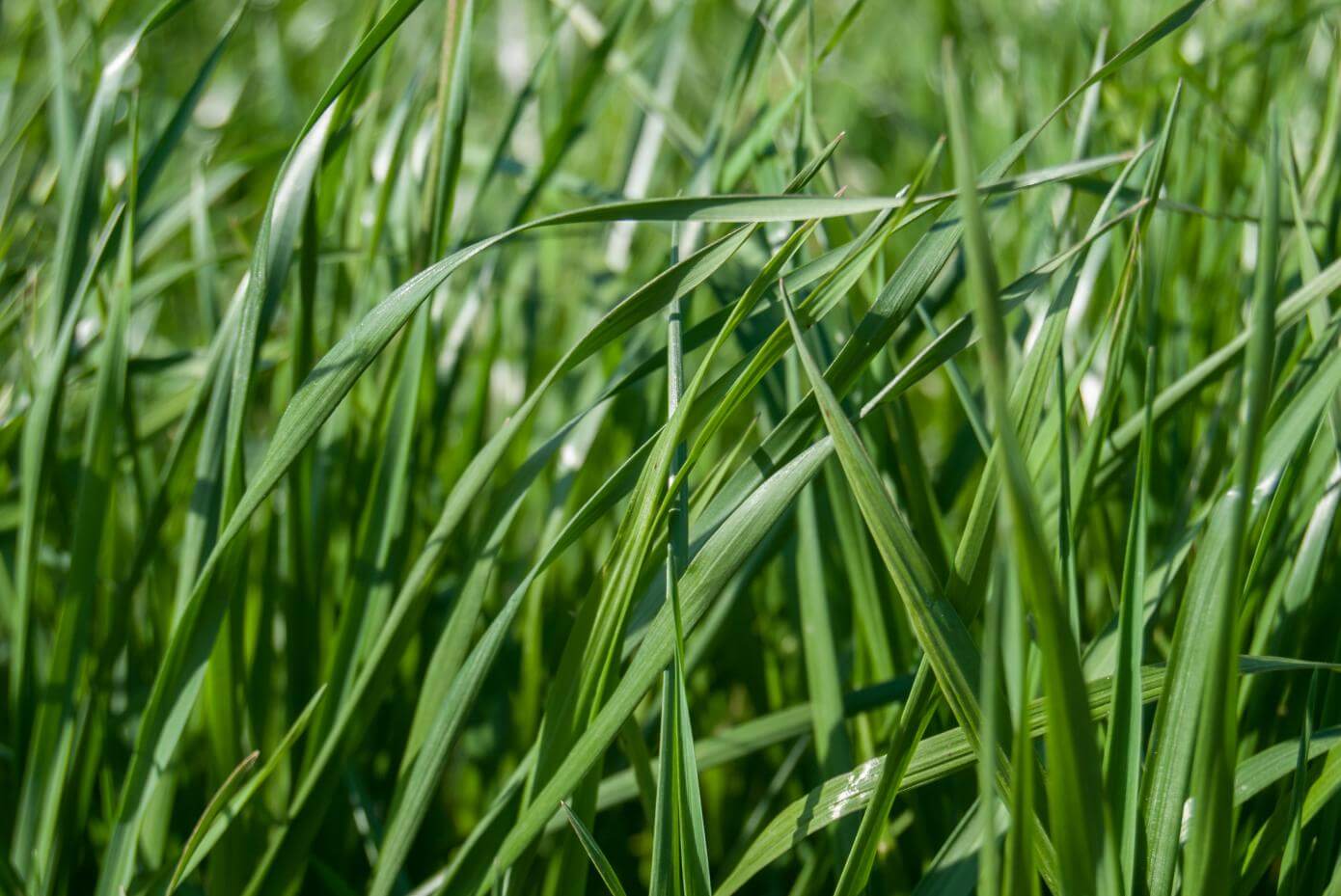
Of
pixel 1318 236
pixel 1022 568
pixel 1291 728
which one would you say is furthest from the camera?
pixel 1318 236

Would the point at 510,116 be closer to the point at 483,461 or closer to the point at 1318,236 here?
the point at 483,461

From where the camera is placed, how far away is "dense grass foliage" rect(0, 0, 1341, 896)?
17.3 inches

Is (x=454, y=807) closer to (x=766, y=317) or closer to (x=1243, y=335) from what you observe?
(x=766, y=317)

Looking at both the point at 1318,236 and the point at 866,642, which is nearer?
the point at 866,642

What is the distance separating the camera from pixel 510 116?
2.70 ft

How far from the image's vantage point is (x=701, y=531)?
0.52 metres

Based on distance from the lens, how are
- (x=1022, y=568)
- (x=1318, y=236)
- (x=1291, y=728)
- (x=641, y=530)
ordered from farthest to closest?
(x=1318, y=236) → (x=1291, y=728) → (x=641, y=530) → (x=1022, y=568)

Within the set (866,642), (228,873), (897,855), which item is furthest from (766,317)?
(228,873)

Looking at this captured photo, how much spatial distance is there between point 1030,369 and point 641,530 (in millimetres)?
182

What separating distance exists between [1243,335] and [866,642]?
252 mm

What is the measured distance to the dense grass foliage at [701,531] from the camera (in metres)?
0.44

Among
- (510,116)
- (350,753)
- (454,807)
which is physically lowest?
(454,807)

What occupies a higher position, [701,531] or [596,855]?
[701,531]

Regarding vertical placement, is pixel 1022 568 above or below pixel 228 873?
above
